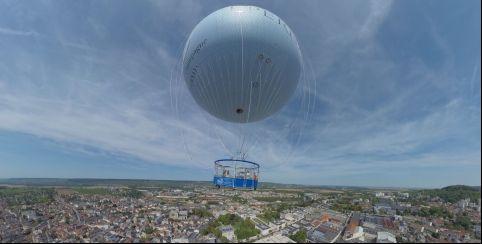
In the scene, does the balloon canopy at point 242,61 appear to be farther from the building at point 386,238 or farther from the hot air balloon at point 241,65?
the building at point 386,238

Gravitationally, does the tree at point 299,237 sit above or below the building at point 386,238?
below

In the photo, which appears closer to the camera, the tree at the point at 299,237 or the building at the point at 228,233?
the tree at the point at 299,237

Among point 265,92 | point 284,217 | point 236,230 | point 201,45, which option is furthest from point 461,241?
point 284,217

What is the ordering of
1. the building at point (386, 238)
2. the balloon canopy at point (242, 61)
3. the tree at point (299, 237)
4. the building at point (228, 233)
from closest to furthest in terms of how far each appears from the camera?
the balloon canopy at point (242, 61)
the building at point (386, 238)
the tree at point (299, 237)
the building at point (228, 233)

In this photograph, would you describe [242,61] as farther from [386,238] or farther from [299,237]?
[299,237]

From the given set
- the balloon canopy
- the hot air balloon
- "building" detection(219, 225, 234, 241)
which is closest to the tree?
"building" detection(219, 225, 234, 241)

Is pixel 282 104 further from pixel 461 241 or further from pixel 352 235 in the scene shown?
pixel 352 235

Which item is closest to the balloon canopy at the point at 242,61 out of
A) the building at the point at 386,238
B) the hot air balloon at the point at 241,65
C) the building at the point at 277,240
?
the hot air balloon at the point at 241,65

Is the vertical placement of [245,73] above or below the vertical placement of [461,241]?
above
